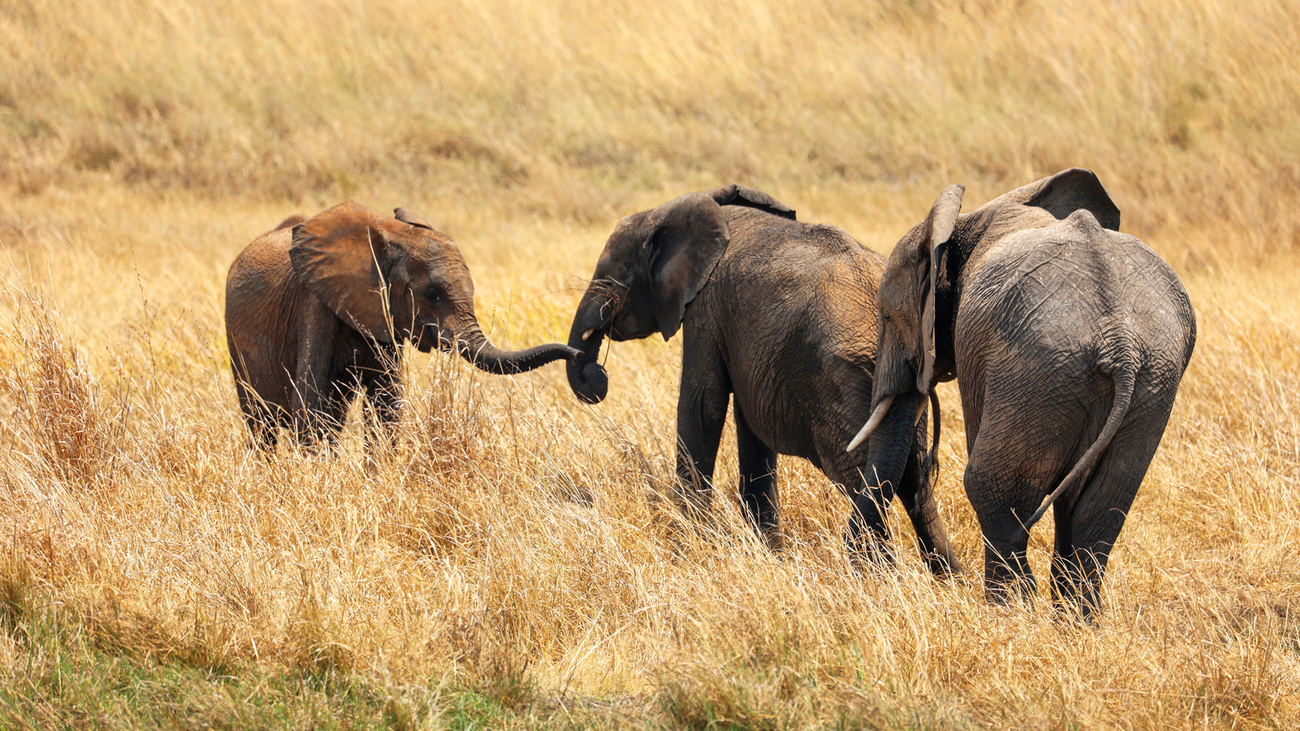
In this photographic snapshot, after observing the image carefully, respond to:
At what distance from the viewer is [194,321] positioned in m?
7.89

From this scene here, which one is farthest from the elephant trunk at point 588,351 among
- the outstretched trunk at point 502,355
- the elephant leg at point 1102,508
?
the elephant leg at point 1102,508

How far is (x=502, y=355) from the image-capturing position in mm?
5129

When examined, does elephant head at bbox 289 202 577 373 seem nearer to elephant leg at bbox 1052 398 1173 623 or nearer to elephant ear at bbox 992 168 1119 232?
elephant ear at bbox 992 168 1119 232

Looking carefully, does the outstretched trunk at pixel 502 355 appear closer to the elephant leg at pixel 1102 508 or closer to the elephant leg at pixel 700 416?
the elephant leg at pixel 700 416

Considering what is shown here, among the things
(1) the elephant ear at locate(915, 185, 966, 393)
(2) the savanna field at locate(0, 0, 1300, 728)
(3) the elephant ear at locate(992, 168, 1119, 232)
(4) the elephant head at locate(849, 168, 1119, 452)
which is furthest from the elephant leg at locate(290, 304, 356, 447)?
(3) the elephant ear at locate(992, 168, 1119, 232)

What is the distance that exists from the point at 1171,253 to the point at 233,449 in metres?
8.56

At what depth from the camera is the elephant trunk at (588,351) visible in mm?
5379

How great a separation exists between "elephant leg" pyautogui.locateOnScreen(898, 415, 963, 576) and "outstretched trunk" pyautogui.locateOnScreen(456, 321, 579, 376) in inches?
57.4

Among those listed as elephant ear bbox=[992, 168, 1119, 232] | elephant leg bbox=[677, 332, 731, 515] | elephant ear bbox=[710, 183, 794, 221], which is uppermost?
elephant ear bbox=[992, 168, 1119, 232]

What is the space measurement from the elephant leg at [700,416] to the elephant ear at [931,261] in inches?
47.2

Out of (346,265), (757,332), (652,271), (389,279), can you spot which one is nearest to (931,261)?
(757,332)

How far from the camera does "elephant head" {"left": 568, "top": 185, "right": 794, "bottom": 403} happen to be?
502cm

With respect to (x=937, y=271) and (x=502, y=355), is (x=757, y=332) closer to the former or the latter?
(x=937, y=271)

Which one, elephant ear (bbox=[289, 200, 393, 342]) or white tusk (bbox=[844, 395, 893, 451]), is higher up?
elephant ear (bbox=[289, 200, 393, 342])
